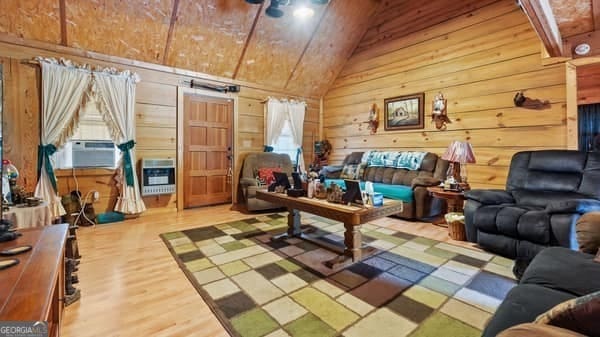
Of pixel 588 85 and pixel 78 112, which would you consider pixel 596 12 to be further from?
pixel 78 112

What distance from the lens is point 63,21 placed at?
133 inches

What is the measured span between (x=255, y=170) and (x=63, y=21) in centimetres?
320

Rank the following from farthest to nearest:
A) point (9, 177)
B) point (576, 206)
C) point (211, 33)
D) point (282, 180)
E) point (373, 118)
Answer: point (373, 118), point (211, 33), point (282, 180), point (9, 177), point (576, 206)

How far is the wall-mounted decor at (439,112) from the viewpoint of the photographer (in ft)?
14.1

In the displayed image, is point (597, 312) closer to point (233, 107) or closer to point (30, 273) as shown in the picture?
point (30, 273)

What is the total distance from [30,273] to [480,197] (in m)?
3.30

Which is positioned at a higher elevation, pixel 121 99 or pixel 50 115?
pixel 121 99

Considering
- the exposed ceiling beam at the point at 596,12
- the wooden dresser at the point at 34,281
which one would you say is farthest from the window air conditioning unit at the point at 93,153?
the exposed ceiling beam at the point at 596,12

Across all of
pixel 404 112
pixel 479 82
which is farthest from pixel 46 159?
pixel 479 82

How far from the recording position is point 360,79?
18.4 feet

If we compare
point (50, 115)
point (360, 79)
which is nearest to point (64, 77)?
point (50, 115)

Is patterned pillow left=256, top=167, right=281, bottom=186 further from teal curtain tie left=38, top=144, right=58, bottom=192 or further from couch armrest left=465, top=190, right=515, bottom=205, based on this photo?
couch armrest left=465, top=190, right=515, bottom=205

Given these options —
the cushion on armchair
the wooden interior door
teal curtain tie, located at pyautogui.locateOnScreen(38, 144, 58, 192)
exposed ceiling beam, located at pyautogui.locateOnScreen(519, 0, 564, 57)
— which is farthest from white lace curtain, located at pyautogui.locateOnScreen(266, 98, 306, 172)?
the cushion on armchair

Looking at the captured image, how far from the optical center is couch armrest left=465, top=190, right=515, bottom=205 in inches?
107
